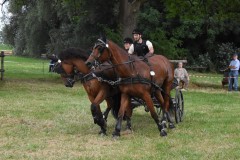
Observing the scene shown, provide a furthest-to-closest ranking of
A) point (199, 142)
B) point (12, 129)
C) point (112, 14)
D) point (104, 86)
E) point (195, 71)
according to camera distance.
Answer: point (195, 71)
point (112, 14)
point (12, 129)
point (104, 86)
point (199, 142)

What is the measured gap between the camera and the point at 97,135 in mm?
Answer: 9867

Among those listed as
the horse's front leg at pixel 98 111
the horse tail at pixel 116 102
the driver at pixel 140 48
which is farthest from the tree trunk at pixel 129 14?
the horse's front leg at pixel 98 111

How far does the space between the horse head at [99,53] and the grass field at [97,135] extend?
4.93 ft

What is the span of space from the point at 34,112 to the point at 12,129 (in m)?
2.93

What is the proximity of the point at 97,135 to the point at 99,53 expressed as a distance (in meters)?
1.78

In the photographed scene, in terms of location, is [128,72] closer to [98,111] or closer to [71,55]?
[98,111]

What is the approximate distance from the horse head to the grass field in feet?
4.93

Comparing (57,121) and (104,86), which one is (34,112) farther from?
(104,86)

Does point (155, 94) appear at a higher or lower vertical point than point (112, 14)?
lower

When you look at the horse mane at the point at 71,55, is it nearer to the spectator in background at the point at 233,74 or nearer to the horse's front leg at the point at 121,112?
the horse's front leg at the point at 121,112

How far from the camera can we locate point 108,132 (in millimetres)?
10352

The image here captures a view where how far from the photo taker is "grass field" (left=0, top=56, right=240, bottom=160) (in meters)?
8.00

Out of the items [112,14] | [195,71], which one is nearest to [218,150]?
[112,14]

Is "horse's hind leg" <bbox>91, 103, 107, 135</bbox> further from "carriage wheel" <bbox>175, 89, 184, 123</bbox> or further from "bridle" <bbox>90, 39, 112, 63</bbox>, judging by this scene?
"carriage wheel" <bbox>175, 89, 184, 123</bbox>
